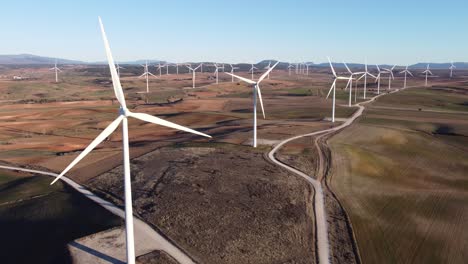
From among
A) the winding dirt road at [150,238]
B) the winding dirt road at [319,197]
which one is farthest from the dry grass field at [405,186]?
the winding dirt road at [150,238]

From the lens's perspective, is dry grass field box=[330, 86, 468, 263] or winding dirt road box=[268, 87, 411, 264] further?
dry grass field box=[330, 86, 468, 263]

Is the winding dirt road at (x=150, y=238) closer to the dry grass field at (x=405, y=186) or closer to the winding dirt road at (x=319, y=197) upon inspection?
the winding dirt road at (x=319, y=197)

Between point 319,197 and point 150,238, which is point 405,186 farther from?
point 150,238

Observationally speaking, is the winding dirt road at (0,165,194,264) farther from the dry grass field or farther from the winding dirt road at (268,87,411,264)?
the dry grass field

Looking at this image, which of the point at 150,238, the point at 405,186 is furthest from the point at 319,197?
the point at 150,238

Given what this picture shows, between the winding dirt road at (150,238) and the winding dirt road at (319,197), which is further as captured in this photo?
the winding dirt road at (319,197)

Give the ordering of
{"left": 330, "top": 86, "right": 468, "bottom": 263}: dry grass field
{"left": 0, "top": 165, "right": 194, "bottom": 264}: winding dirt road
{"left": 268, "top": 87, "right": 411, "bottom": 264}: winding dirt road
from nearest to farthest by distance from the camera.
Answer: {"left": 0, "top": 165, "right": 194, "bottom": 264}: winding dirt road → {"left": 268, "top": 87, "right": 411, "bottom": 264}: winding dirt road → {"left": 330, "top": 86, "right": 468, "bottom": 263}: dry grass field

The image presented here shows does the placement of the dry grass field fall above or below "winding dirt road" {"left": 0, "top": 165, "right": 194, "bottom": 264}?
above

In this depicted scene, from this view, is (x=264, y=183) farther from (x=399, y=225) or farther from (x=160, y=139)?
(x=160, y=139)

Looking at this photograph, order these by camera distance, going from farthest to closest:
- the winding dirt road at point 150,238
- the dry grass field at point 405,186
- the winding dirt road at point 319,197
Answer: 1. the dry grass field at point 405,186
2. the winding dirt road at point 319,197
3. the winding dirt road at point 150,238

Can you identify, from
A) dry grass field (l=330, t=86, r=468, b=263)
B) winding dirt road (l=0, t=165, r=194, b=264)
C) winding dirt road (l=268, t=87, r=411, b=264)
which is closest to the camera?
winding dirt road (l=0, t=165, r=194, b=264)

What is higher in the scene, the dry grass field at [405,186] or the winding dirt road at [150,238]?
the dry grass field at [405,186]

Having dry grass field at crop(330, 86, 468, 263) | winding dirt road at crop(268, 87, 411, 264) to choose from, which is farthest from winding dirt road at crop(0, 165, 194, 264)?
dry grass field at crop(330, 86, 468, 263)
